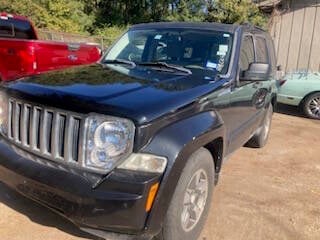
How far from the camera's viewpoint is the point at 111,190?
2713 mm

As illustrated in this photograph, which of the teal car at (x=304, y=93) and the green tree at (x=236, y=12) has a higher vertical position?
the green tree at (x=236, y=12)

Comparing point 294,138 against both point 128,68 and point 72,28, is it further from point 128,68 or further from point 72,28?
point 72,28

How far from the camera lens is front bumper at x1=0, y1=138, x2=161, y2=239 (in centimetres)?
268

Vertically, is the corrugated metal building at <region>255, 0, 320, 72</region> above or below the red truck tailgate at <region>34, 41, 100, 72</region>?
above

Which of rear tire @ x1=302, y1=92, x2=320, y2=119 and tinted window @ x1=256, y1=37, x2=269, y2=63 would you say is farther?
rear tire @ x1=302, y1=92, x2=320, y2=119

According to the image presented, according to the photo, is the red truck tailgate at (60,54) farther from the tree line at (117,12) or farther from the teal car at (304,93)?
the tree line at (117,12)

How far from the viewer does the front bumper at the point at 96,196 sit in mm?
2684

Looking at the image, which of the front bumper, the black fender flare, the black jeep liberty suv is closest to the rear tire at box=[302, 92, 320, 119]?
the black jeep liberty suv

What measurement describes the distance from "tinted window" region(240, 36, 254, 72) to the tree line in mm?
10430

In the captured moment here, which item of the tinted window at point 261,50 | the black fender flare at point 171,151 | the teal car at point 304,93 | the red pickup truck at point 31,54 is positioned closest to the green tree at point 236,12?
the teal car at point 304,93

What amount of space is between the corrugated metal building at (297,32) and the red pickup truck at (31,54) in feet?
26.1

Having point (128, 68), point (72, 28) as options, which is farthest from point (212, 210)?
point (72, 28)

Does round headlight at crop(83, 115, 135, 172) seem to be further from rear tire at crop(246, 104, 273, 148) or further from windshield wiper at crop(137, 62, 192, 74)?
rear tire at crop(246, 104, 273, 148)

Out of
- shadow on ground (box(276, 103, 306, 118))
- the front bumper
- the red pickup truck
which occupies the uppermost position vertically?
the red pickup truck
